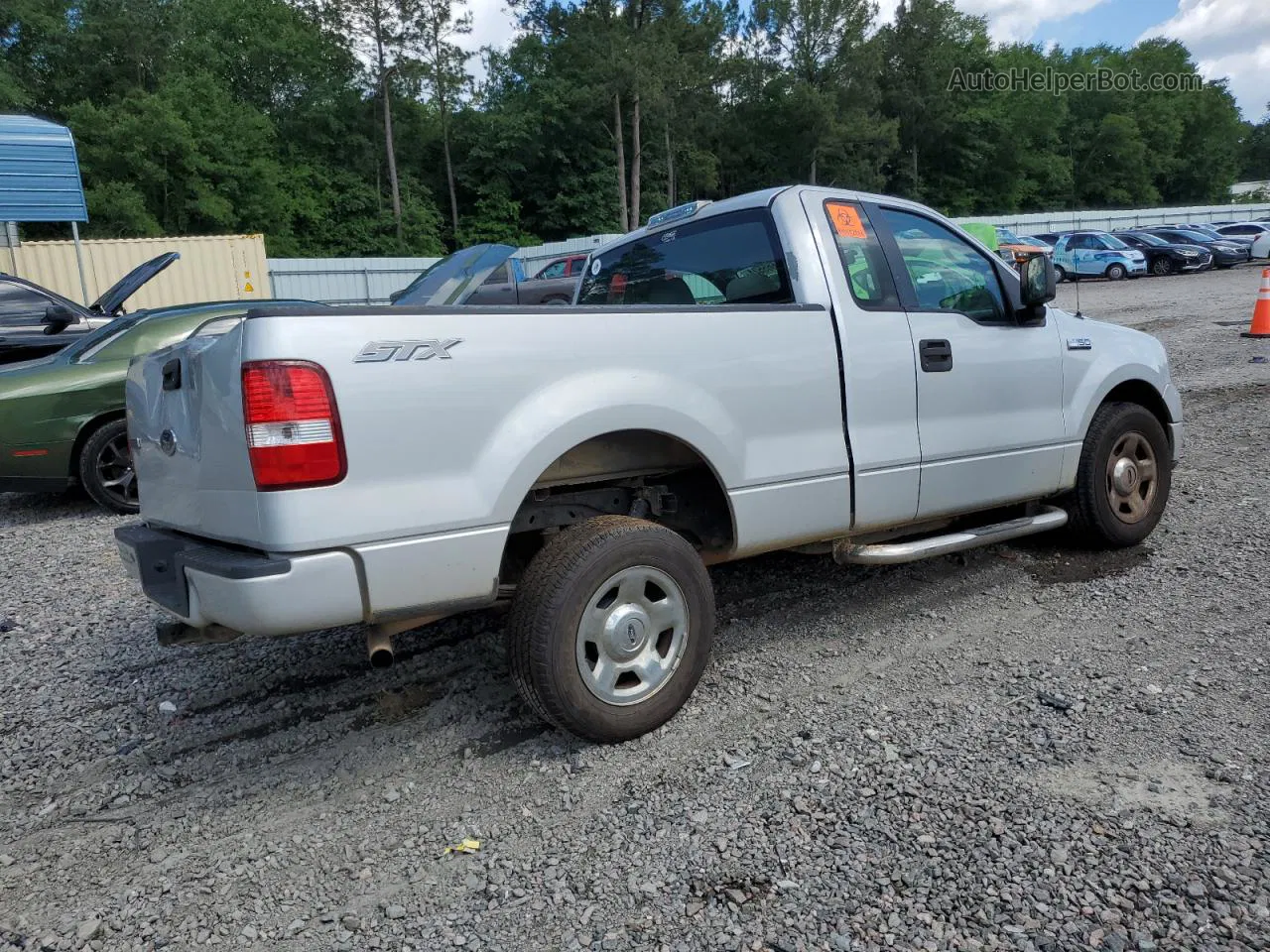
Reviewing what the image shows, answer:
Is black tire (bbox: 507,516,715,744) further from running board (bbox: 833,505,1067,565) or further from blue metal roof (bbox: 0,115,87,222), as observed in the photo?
blue metal roof (bbox: 0,115,87,222)

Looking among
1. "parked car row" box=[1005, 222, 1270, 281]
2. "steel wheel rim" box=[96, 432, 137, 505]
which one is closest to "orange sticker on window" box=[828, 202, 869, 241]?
"steel wheel rim" box=[96, 432, 137, 505]

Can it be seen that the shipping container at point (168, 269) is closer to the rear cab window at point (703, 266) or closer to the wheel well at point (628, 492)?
the rear cab window at point (703, 266)

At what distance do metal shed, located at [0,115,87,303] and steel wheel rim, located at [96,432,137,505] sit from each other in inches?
400

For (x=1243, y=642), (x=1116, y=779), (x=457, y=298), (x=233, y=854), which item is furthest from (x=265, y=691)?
(x=1243, y=642)

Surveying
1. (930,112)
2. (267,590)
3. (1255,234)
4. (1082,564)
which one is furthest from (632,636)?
(930,112)

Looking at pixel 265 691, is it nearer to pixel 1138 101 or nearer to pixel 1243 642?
pixel 1243 642

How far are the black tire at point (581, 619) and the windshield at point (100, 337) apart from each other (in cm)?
572

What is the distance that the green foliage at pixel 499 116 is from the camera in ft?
119

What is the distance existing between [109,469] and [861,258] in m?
5.81

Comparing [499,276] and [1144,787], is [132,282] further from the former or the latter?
[1144,787]

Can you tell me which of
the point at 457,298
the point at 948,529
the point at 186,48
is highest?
the point at 186,48

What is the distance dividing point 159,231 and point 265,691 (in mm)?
36198

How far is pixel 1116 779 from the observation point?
9.02ft

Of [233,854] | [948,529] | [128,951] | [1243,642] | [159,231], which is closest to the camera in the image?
[128,951]
